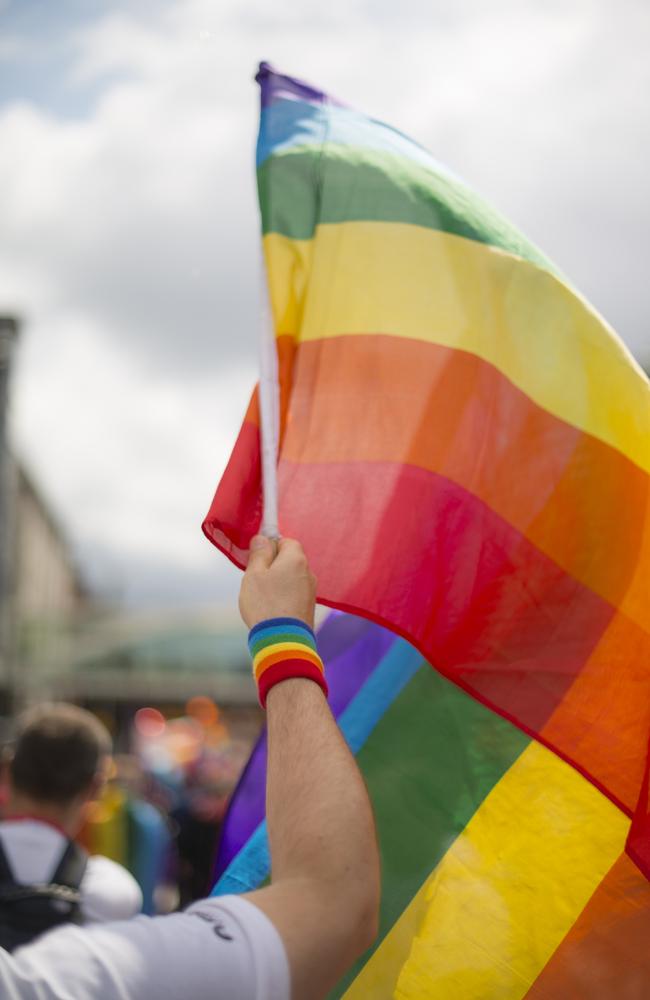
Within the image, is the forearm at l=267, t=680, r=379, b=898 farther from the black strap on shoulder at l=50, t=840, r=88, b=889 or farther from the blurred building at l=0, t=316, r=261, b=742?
the blurred building at l=0, t=316, r=261, b=742

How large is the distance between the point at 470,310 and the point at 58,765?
166cm

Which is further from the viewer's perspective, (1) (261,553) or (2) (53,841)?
(2) (53,841)

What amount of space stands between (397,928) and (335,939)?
0.83 metres

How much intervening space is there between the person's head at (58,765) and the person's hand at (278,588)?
1.47m

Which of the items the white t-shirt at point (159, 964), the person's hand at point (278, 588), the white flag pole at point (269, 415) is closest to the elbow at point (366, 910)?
the white t-shirt at point (159, 964)

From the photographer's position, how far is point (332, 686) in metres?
2.33

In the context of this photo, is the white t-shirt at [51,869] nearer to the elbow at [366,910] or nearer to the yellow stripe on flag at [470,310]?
the yellow stripe on flag at [470,310]

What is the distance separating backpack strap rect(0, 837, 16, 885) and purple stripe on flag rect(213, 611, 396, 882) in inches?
22.6

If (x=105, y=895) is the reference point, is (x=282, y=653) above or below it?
above

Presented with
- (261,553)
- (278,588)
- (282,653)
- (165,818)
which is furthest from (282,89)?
(165,818)

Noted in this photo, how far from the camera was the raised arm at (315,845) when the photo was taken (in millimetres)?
1127

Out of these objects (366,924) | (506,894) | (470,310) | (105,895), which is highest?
(470,310)

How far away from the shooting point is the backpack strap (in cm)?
251

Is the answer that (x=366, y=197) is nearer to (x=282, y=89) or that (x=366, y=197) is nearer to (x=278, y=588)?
(x=282, y=89)
